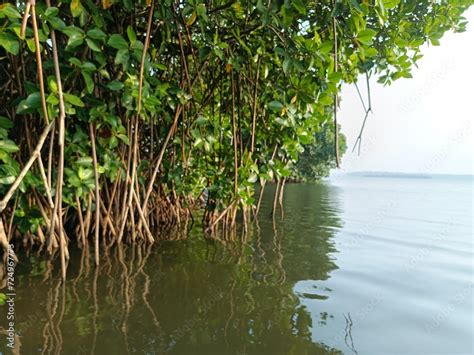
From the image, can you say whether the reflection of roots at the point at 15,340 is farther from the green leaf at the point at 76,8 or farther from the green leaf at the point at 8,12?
the green leaf at the point at 76,8

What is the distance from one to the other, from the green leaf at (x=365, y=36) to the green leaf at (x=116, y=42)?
54.0 inches

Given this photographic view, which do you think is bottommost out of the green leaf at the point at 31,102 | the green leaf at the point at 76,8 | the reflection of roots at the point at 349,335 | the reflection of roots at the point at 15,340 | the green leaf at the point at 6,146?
the reflection of roots at the point at 349,335

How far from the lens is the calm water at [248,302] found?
1.42 m

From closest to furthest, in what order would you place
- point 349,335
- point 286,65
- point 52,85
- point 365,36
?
point 349,335 → point 52,85 → point 365,36 → point 286,65

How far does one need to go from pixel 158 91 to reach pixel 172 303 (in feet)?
4.77

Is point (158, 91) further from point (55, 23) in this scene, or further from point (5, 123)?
point (5, 123)

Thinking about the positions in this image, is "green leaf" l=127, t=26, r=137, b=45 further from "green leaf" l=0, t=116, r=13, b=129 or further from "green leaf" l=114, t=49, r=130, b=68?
"green leaf" l=0, t=116, r=13, b=129

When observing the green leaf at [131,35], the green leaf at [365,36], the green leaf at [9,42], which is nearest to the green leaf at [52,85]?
the green leaf at [9,42]

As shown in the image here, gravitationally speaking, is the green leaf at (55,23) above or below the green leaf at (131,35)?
below

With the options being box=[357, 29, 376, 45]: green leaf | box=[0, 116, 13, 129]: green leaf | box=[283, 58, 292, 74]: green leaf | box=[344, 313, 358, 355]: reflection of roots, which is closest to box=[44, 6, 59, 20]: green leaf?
box=[0, 116, 13, 129]: green leaf

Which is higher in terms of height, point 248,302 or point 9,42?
point 9,42

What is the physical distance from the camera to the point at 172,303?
5.90 ft

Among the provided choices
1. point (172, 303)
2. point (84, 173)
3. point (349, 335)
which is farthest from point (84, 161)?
point (349, 335)

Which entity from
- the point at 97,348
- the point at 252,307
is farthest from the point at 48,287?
the point at 252,307
